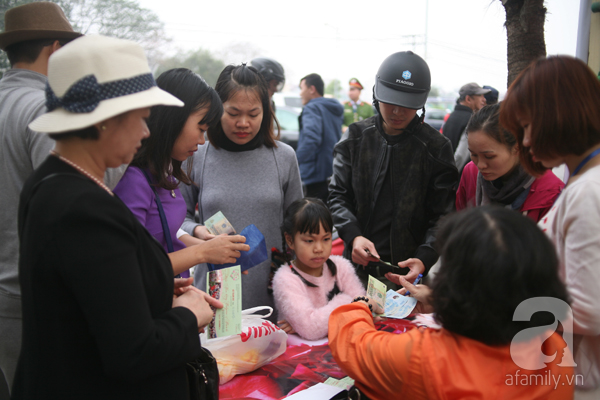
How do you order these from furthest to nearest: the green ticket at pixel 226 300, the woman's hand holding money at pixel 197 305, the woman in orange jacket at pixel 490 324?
the green ticket at pixel 226 300 → the woman's hand holding money at pixel 197 305 → the woman in orange jacket at pixel 490 324

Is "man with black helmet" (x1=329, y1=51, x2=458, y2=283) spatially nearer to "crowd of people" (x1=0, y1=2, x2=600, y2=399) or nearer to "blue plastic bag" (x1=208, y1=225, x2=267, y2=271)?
"crowd of people" (x1=0, y1=2, x2=600, y2=399)

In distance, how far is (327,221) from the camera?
2283mm

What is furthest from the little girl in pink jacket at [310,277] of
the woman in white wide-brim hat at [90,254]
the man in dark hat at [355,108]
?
the man in dark hat at [355,108]

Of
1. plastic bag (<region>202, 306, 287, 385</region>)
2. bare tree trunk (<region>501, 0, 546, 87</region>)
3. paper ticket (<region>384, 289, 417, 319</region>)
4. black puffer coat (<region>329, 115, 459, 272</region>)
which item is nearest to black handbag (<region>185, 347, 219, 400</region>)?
plastic bag (<region>202, 306, 287, 385</region>)

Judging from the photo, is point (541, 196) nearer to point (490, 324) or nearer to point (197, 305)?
point (490, 324)

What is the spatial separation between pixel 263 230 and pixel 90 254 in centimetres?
144

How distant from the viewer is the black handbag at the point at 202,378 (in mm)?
1261

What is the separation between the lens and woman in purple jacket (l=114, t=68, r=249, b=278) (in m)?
1.59

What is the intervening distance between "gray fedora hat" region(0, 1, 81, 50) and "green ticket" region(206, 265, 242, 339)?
4.33ft

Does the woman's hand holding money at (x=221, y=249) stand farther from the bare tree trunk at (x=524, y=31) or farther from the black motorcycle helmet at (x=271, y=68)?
the black motorcycle helmet at (x=271, y=68)

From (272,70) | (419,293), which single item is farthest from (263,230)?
(272,70)

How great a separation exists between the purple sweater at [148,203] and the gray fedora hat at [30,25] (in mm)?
817

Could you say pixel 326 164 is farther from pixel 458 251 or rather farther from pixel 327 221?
pixel 458 251

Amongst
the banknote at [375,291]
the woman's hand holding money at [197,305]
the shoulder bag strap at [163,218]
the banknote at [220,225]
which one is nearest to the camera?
the woman's hand holding money at [197,305]
